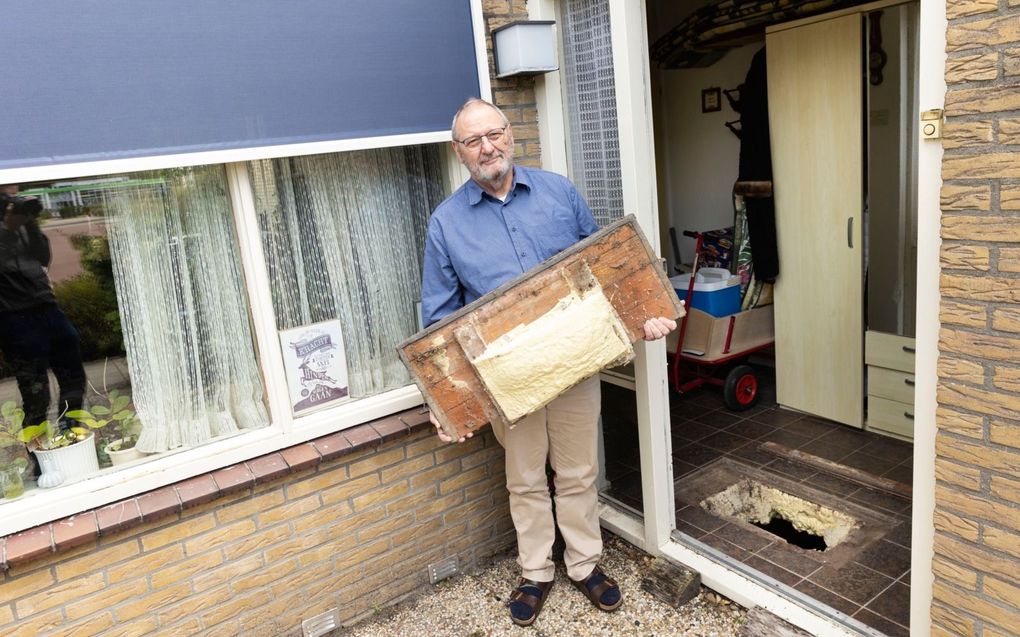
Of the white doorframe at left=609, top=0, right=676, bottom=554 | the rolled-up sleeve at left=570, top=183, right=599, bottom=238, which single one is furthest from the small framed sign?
the white doorframe at left=609, top=0, right=676, bottom=554

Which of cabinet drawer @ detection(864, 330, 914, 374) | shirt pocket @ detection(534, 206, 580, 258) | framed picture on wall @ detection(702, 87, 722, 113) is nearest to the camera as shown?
shirt pocket @ detection(534, 206, 580, 258)

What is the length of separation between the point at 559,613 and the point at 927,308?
1.81 m

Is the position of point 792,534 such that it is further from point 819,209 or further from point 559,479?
point 819,209

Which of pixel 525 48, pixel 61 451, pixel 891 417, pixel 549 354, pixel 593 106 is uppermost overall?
pixel 525 48

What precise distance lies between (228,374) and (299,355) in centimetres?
27

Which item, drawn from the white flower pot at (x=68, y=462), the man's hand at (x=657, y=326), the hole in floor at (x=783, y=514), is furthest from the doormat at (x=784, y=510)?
the white flower pot at (x=68, y=462)

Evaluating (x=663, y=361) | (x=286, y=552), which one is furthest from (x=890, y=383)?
(x=286, y=552)

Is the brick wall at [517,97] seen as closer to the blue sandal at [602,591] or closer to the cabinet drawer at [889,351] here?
the blue sandal at [602,591]

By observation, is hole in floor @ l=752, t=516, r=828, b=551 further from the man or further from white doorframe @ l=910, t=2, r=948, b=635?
white doorframe @ l=910, t=2, r=948, b=635

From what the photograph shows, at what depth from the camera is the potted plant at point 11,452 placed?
2476 millimetres

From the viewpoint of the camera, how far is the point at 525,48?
3.00 metres

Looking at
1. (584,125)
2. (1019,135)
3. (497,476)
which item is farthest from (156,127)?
(1019,135)

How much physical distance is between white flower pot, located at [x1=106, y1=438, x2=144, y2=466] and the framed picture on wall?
15.5 feet

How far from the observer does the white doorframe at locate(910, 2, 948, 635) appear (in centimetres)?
188
